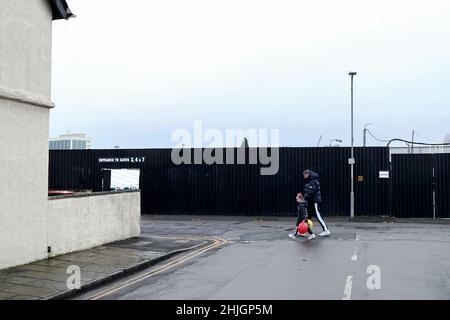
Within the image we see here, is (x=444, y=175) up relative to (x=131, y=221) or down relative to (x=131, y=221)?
up

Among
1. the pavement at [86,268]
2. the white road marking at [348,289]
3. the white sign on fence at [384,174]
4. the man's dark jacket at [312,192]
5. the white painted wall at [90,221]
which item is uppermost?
the white sign on fence at [384,174]

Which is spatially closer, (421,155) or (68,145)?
(421,155)

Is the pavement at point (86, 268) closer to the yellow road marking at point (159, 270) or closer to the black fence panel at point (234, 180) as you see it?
the yellow road marking at point (159, 270)

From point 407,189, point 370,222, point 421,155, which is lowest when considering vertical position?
point 370,222

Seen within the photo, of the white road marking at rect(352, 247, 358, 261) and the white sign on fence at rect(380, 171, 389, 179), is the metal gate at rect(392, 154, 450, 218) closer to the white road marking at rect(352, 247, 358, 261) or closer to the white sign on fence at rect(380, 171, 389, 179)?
the white sign on fence at rect(380, 171, 389, 179)

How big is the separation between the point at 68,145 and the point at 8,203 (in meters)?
24.0

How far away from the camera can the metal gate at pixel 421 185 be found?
21891 millimetres

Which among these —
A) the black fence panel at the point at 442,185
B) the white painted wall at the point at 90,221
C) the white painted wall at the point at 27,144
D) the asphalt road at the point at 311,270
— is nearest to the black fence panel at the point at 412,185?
the black fence panel at the point at 442,185

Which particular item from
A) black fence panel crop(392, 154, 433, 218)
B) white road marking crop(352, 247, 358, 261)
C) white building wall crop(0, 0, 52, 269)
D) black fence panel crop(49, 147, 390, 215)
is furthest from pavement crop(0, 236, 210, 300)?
black fence panel crop(392, 154, 433, 218)

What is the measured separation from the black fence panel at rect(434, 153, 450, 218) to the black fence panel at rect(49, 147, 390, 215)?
7.08ft

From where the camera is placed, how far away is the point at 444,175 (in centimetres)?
2189
